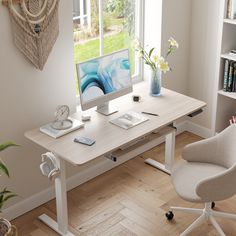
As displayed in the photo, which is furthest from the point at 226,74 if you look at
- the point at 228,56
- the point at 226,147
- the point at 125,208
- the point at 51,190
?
the point at 51,190

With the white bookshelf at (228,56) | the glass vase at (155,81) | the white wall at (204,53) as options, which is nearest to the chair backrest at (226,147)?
the glass vase at (155,81)

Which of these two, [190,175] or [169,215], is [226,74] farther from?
[169,215]

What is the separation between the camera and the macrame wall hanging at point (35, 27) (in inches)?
134

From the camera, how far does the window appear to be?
4.13 m

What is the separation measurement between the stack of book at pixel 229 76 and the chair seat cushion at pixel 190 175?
1037 mm

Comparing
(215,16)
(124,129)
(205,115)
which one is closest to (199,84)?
(205,115)

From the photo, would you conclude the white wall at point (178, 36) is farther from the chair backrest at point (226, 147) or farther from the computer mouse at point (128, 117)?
the chair backrest at point (226, 147)

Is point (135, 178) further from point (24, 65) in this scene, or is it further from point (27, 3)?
point (27, 3)

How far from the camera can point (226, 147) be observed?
359cm

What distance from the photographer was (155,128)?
3.63 meters

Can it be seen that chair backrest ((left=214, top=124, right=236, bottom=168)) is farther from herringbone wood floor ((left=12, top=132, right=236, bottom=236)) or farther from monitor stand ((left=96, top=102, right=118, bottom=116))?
monitor stand ((left=96, top=102, right=118, bottom=116))

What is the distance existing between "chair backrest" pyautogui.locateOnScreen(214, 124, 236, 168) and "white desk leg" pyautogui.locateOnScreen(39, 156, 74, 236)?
103 cm

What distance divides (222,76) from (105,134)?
4.60ft

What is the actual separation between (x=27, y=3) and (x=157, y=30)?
53.2 inches
